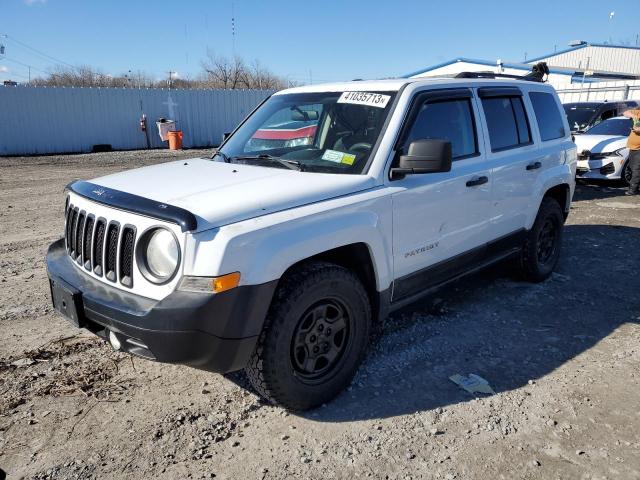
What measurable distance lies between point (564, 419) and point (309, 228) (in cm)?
191

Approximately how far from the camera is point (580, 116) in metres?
13.4

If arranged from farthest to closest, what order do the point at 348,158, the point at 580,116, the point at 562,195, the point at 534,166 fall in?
the point at 580,116
the point at 562,195
the point at 534,166
the point at 348,158

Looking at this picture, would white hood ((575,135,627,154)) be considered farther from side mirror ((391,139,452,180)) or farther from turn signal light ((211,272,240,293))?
turn signal light ((211,272,240,293))

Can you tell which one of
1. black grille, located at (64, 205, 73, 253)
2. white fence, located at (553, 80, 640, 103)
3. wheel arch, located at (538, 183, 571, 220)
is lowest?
wheel arch, located at (538, 183, 571, 220)

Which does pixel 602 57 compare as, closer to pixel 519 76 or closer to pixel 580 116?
pixel 580 116

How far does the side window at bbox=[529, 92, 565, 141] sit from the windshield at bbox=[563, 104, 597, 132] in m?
8.53

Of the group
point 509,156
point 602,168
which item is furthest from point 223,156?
point 602,168

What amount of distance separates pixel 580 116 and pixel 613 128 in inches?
63.8

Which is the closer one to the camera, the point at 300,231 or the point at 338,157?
the point at 300,231

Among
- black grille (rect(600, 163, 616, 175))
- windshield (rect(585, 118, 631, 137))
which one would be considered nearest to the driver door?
black grille (rect(600, 163, 616, 175))

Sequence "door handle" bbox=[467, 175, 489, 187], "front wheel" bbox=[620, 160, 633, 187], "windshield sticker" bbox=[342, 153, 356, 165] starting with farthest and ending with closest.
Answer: "front wheel" bbox=[620, 160, 633, 187] → "door handle" bbox=[467, 175, 489, 187] → "windshield sticker" bbox=[342, 153, 356, 165]

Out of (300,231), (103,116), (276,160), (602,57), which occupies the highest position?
(602,57)

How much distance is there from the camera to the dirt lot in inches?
107

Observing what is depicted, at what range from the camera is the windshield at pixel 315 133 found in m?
3.49
